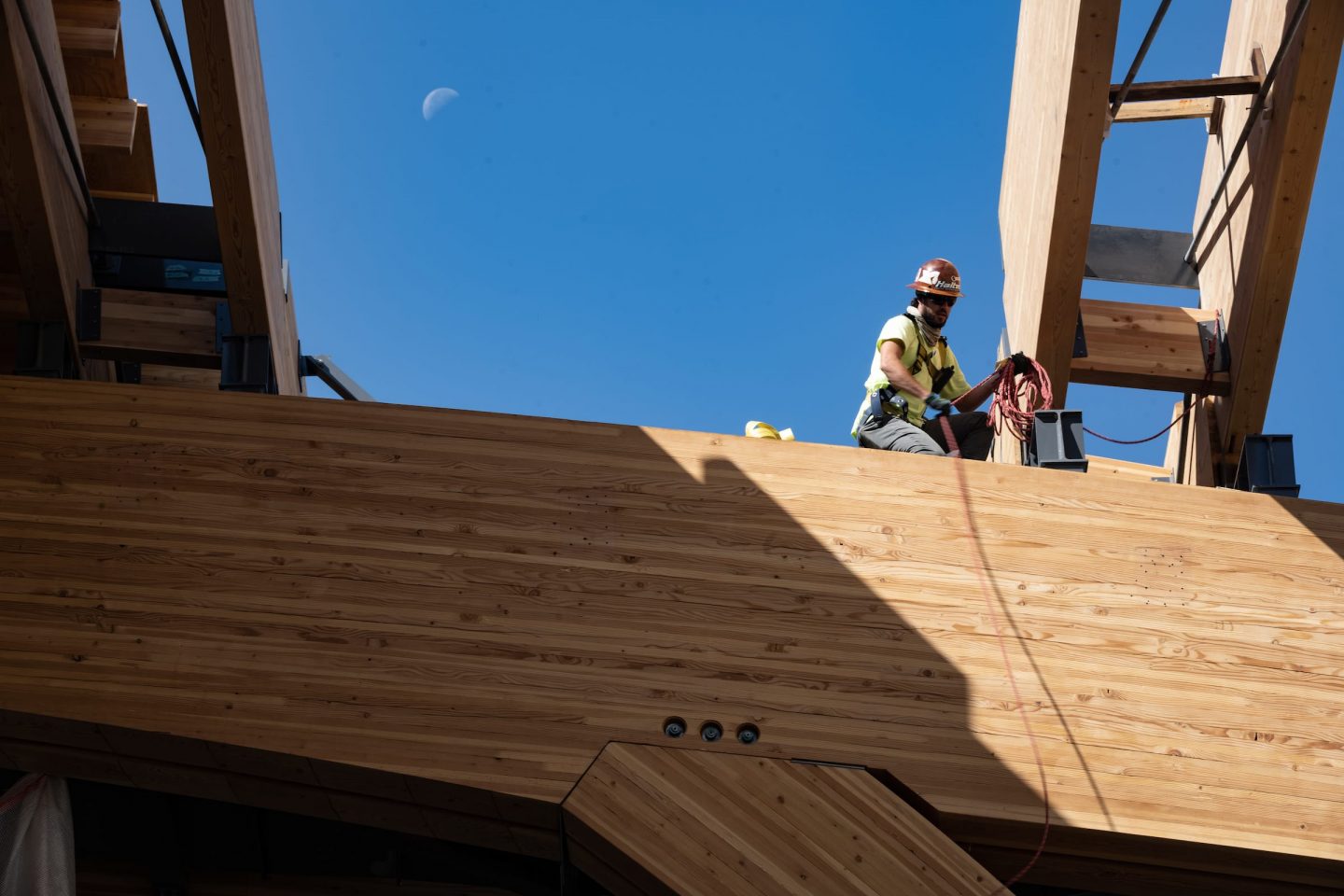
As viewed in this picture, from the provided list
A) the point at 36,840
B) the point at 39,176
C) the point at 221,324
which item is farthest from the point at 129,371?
the point at 36,840

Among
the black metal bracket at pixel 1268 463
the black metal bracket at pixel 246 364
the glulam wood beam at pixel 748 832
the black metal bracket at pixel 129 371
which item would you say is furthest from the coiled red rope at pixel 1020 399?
the black metal bracket at pixel 129 371

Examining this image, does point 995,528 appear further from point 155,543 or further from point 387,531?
point 155,543

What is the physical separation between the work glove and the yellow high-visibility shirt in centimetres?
3

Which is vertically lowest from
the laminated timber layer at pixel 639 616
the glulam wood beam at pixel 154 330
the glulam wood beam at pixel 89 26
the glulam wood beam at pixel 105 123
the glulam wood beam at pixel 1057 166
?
the laminated timber layer at pixel 639 616

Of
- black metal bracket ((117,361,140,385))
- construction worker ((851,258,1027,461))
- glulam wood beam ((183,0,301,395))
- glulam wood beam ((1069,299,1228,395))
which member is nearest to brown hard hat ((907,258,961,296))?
construction worker ((851,258,1027,461))

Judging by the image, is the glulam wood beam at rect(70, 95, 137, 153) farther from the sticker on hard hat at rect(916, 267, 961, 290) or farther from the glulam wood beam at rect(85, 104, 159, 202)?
the sticker on hard hat at rect(916, 267, 961, 290)

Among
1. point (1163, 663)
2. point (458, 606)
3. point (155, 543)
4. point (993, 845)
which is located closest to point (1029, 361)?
point (1163, 663)

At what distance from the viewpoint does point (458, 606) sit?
193 inches

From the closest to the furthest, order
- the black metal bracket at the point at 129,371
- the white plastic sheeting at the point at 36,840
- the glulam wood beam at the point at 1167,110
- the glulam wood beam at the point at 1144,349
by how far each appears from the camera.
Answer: the white plastic sheeting at the point at 36,840, the glulam wood beam at the point at 1144,349, the glulam wood beam at the point at 1167,110, the black metal bracket at the point at 129,371

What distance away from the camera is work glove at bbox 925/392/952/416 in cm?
635

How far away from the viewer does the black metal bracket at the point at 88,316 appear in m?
7.03

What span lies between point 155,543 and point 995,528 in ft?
10.1

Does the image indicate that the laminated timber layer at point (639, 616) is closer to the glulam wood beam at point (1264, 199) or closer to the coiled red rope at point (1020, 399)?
the coiled red rope at point (1020, 399)

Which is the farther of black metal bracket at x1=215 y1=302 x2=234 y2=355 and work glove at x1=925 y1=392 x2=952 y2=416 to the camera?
black metal bracket at x1=215 y1=302 x2=234 y2=355
